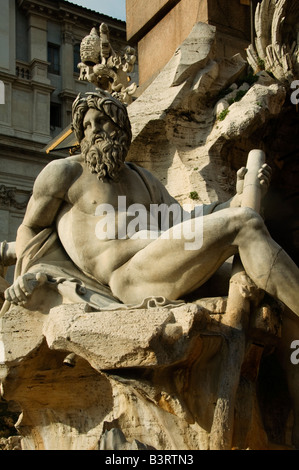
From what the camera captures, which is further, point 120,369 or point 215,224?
point 215,224

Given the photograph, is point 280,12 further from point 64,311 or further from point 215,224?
point 64,311

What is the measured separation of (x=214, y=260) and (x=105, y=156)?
1286 millimetres

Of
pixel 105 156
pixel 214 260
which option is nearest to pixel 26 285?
pixel 105 156

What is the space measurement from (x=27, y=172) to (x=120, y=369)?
77.3 ft

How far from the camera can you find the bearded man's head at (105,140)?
5832mm

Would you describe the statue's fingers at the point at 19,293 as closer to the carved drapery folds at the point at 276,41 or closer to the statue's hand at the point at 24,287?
the statue's hand at the point at 24,287

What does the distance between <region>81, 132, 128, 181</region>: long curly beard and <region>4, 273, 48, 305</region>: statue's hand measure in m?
0.93

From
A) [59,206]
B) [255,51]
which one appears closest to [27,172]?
[255,51]

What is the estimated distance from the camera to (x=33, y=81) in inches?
1157

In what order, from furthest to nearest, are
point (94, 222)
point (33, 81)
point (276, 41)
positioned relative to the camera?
point (33, 81) → point (276, 41) → point (94, 222)

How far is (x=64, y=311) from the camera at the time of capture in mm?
5117

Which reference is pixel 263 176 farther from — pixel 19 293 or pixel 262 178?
pixel 19 293

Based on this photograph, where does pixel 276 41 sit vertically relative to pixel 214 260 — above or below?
above

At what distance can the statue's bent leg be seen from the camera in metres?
5.07
